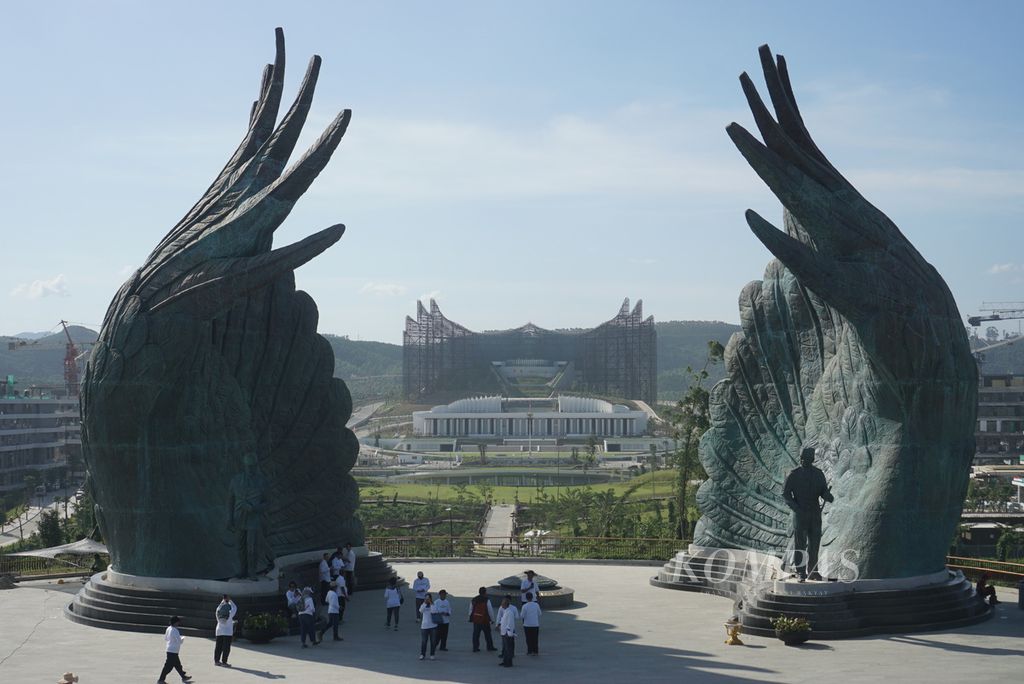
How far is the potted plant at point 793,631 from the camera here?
21.2m

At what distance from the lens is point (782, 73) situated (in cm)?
2631

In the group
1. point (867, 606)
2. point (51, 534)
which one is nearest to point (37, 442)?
point (51, 534)

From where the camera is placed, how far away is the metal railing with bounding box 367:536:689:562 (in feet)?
117

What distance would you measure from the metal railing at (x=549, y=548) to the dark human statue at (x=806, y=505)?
1157 centimetres

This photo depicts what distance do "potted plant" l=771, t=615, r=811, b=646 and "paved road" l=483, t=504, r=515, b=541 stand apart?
2345 centimetres

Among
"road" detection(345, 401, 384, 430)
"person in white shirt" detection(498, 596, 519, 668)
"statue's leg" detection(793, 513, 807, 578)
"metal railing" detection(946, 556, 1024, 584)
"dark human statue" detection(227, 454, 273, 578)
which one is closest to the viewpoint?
"person in white shirt" detection(498, 596, 519, 668)

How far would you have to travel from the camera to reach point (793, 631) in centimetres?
2123

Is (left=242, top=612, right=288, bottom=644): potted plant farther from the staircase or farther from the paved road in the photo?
the paved road

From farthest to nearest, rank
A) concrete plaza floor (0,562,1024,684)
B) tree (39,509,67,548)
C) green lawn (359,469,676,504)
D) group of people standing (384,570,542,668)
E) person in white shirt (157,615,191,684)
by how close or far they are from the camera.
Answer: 1. green lawn (359,469,676,504)
2. tree (39,509,67,548)
3. group of people standing (384,570,542,668)
4. concrete plaza floor (0,562,1024,684)
5. person in white shirt (157,615,191,684)

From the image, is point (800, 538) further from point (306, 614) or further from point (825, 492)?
point (306, 614)

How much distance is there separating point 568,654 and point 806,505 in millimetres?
5534

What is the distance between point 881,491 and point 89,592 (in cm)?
1531

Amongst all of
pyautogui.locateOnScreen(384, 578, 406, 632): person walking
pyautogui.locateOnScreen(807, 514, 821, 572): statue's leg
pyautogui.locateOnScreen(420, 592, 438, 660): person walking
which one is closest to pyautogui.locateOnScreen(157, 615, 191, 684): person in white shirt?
pyautogui.locateOnScreen(420, 592, 438, 660): person walking

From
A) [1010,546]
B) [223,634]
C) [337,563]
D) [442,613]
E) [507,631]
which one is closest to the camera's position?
[507,631]
